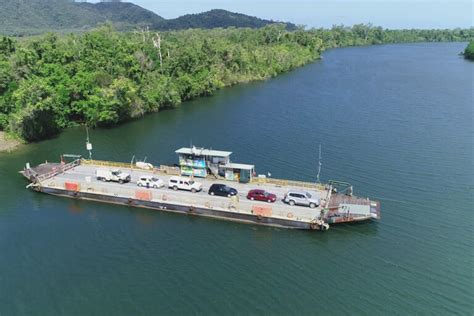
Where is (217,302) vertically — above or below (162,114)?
below

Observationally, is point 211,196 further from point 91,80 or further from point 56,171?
point 91,80

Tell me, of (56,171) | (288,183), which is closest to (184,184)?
(288,183)

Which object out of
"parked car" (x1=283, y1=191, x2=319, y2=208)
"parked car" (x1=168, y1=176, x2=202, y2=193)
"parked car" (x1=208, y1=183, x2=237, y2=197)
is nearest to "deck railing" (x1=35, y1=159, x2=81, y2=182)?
"parked car" (x1=168, y1=176, x2=202, y2=193)

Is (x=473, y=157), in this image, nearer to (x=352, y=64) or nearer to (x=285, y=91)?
(x=285, y=91)

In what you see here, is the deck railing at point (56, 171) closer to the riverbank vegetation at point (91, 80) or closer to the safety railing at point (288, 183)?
the riverbank vegetation at point (91, 80)

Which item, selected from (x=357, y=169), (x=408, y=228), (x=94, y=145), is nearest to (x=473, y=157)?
(x=357, y=169)

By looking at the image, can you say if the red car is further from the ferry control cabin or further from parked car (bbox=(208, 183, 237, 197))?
the ferry control cabin

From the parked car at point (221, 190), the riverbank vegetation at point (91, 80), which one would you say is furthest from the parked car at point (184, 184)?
the riverbank vegetation at point (91, 80)
